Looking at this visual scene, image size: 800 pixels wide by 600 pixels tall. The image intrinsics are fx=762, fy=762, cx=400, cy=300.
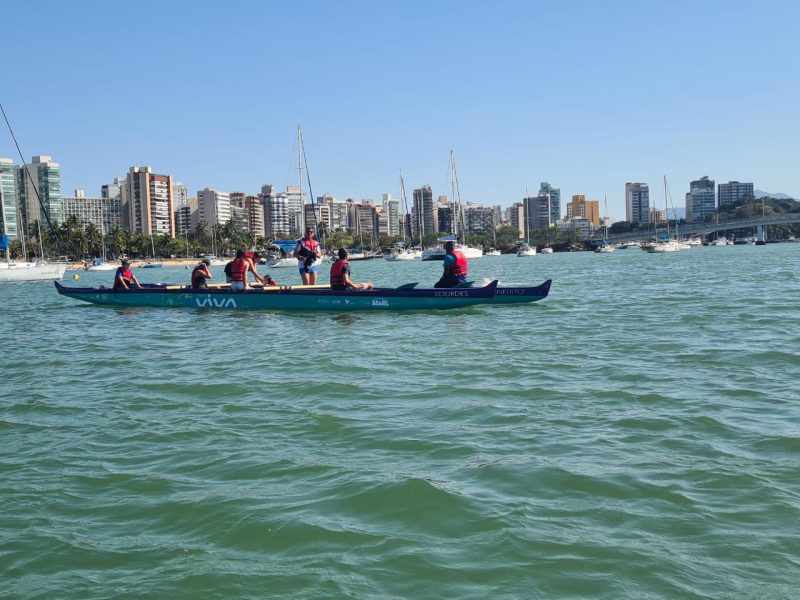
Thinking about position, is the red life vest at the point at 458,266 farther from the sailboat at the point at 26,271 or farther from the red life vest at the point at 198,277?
the sailboat at the point at 26,271

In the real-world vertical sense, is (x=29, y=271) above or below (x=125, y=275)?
above

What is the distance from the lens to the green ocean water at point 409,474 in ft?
Result: 15.7

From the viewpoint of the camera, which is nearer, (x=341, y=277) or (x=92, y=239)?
(x=341, y=277)

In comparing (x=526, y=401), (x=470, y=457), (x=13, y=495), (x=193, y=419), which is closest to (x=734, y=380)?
(x=526, y=401)

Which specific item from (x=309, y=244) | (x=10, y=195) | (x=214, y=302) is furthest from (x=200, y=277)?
(x=10, y=195)

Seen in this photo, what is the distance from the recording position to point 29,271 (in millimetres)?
59281

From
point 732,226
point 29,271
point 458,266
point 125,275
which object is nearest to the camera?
point 458,266

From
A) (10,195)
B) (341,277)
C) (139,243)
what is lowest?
(341,277)

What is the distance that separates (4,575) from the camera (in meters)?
4.93

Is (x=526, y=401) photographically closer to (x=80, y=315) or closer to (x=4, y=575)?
(x=4, y=575)

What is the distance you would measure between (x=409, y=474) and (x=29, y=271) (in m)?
60.2

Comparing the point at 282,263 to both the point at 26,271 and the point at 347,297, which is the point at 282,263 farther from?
the point at 347,297

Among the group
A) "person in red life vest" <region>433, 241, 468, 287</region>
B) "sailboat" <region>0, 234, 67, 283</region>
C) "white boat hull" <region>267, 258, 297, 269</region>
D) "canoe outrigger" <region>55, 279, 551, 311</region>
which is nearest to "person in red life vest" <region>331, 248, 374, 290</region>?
"canoe outrigger" <region>55, 279, 551, 311</region>

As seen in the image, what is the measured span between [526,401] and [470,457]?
8.26ft
